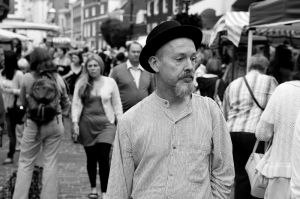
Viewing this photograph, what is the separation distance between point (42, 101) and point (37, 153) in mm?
591

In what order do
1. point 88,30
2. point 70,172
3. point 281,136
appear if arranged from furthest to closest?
point 88,30
point 70,172
point 281,136

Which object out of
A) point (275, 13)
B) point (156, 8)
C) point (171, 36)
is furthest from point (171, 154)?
point (156, 8)

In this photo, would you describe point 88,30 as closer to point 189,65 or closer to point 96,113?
point 96,113

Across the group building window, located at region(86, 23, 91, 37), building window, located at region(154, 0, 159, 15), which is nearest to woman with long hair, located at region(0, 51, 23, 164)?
building window, located at region(154, 0, 159, 15)

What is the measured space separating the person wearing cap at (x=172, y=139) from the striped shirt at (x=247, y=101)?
3435mm

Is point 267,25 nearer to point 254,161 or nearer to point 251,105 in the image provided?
point 251,105

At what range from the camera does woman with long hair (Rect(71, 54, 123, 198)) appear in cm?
705

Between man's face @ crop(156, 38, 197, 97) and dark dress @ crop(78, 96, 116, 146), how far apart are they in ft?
13.8

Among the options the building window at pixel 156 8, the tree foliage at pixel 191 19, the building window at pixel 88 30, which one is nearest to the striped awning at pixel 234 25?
the tree foliage at pixel 191 19

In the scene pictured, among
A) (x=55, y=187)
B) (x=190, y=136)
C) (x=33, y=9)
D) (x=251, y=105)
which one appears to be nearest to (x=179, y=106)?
(x=190, y=136)

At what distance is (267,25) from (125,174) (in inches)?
204

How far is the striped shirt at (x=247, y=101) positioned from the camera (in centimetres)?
636

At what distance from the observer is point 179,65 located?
2869mm

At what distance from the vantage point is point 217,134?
2.94 meters
